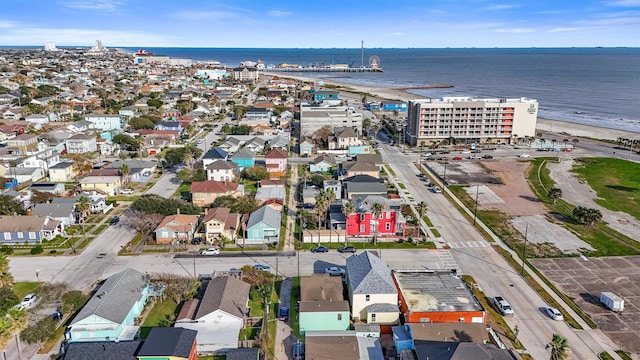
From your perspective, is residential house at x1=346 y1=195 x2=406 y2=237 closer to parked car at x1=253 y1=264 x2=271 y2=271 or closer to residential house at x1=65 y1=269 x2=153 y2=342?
parked car at x1=253 y1=264 x2=271 y2=271

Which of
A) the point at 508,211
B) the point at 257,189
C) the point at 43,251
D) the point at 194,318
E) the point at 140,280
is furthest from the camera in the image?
the point at 257,189

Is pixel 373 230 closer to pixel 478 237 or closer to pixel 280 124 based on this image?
pixel 478 237

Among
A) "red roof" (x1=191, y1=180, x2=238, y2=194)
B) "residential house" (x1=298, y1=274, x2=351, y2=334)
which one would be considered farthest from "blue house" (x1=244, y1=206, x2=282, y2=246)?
"residential house" (x1=298, y1=274, x2=351, y2=334)

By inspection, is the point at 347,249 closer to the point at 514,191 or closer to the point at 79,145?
the point at 514,191

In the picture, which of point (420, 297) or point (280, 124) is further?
point (280, 124)

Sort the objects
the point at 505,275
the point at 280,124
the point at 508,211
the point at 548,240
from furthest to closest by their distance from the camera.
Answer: the point at 280,124 < the point at 508,211 < the point at 548,240 < the point at 505,275

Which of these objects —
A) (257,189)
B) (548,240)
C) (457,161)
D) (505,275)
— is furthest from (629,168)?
(257,189)
